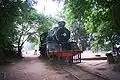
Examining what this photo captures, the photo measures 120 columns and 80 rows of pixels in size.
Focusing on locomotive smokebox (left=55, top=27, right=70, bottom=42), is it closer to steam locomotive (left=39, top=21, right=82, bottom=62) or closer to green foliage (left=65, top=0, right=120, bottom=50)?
steam locomotive (left=39, top=21, right=82, bottom=62)

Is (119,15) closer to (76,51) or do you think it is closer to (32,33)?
(76,51)

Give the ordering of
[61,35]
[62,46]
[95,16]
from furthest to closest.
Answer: [61,35], [62,46], [95,16]

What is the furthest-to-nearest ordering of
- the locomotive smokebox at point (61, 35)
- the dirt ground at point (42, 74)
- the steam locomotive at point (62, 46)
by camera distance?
the locomotive smokebox at point (61, 35), the steam locomotive at point (62, 46), the dirt ground at point (42, 74)

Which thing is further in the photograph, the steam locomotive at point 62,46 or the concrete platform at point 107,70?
the steam locomotive at point 62,46

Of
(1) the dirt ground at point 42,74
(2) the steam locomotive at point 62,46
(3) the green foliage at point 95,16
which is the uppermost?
(3) the green foliage at point 95,16

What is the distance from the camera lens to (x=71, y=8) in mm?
16359

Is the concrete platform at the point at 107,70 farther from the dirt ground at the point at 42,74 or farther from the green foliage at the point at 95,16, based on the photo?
the green foliage at the point at 95,16

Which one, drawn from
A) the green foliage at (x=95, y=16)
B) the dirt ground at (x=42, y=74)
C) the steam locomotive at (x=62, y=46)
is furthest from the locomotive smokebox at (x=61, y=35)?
the dirt ground at (x=42, y=74)

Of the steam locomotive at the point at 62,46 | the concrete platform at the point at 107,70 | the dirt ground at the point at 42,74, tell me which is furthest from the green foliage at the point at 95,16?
the dirt ground at the point at 42,74

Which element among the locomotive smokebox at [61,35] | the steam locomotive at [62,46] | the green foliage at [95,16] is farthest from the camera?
the locomotive smokebox at [61,35]

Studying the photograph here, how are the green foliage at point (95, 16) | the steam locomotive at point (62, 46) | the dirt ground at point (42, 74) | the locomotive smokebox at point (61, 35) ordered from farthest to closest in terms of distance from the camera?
the locomotive smokebox at point (61, 35)
the steam locomotive at point (62, 46)
the green foliage at point (95, 16)
the dirt ground at point (42, 74)

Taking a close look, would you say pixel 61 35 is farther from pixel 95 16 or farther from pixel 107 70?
pixel 107 70

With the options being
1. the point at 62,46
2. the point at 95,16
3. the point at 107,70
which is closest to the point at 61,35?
the point at 62,46

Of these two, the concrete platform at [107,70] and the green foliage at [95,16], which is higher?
the green foliage at [95,16]
